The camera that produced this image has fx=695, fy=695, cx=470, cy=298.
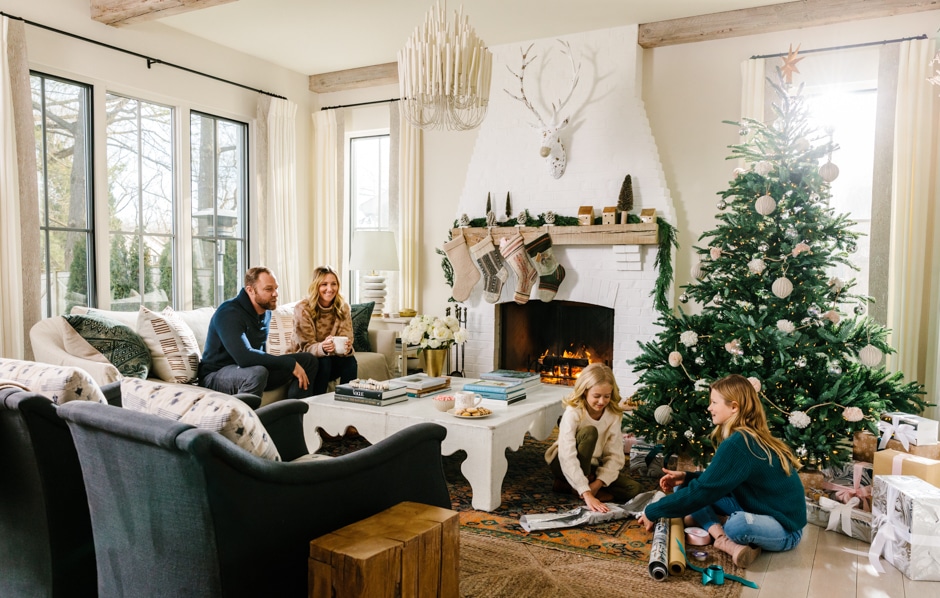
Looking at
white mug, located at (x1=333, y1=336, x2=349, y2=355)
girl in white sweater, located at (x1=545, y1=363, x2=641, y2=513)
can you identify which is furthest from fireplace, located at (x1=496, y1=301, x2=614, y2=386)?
girl in white sweater, located at (x1=545, y1=363, x2=641, y2=513)

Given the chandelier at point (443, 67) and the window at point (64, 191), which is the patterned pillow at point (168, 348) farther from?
the chandelier at point (443, 67)

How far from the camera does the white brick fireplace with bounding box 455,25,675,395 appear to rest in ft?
16.0

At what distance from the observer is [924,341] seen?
165 inches

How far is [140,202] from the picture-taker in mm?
4918

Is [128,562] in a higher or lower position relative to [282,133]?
lower

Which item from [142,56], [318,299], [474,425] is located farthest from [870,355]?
[142,56]

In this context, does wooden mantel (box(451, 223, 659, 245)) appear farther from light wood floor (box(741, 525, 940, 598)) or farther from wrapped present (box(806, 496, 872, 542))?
light wood floor (box(741, 525, 940, 598))

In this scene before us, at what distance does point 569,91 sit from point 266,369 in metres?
2.93

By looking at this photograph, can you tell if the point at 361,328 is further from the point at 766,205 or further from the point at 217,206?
the point at 766,205

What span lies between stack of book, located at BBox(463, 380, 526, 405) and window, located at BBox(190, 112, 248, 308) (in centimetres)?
283

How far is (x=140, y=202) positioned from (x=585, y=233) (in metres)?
3.17

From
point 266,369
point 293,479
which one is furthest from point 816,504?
point 266,369

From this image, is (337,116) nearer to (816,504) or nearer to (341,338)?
(341,338)

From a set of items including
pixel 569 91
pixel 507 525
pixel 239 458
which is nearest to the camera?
pixel 239 458
